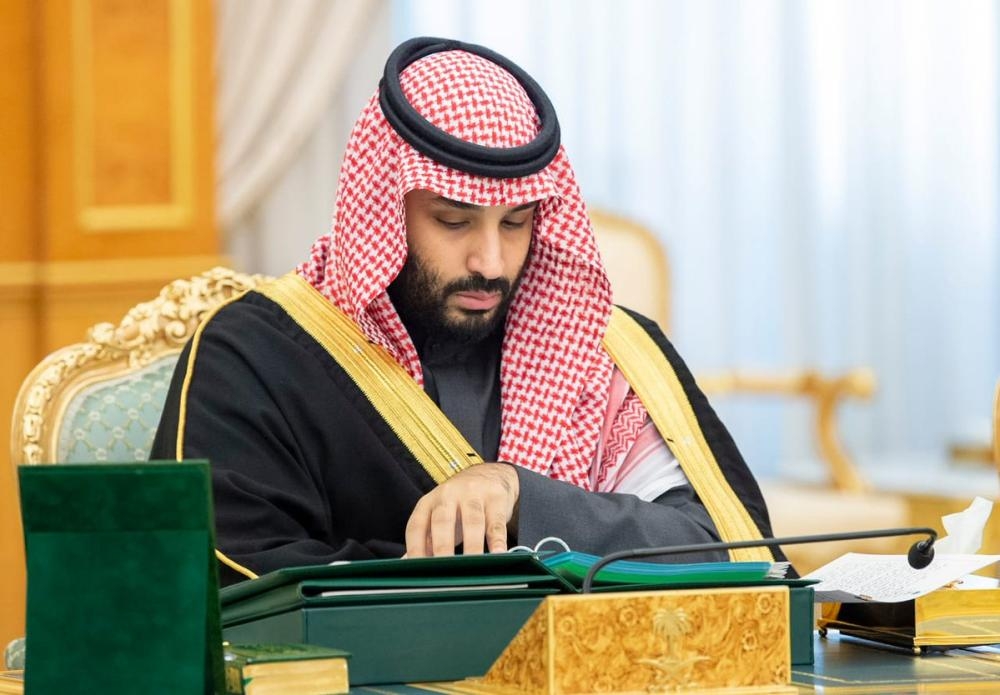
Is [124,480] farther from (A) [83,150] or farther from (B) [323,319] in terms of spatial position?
(A) [83,150]

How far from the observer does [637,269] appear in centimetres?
458

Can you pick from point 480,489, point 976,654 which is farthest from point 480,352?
point 976,654

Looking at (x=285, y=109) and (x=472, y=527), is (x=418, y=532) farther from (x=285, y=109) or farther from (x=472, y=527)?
(x=285, y=109)

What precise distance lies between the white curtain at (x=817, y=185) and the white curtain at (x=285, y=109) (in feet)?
2.59

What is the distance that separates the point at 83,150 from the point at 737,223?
7.92 feet

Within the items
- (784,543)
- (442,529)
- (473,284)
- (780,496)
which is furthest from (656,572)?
(780,496)

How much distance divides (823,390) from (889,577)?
11.3 feet

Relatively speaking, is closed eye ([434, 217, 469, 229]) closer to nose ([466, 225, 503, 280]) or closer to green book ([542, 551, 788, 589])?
nose ([466, 225, 503, 280])

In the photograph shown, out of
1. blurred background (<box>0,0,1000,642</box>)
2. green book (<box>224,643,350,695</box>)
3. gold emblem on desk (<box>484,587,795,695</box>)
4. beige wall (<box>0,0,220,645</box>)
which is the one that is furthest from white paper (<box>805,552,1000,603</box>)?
blurred background (<box>0,0,1000,642</box>)

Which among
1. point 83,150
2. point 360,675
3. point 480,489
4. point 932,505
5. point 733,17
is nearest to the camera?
point 360,675

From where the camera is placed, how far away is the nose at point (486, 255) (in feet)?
7.98

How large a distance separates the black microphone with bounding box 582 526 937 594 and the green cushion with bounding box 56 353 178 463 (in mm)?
1135

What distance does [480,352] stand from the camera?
263 cm

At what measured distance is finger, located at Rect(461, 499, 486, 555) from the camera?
1933 mm
